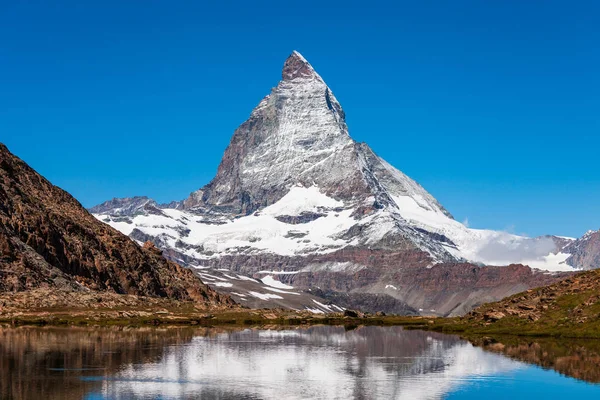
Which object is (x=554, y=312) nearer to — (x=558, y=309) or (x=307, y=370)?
(x=558, y=309)

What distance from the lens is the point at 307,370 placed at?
99.0 metres

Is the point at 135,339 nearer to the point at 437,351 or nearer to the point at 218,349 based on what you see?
the point at 218,349

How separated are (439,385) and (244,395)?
67.4 feet

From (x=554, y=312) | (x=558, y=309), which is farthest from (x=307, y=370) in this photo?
(x=558, y=309)

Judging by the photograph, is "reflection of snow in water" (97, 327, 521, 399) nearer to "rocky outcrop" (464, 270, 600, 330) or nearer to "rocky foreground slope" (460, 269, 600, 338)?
"rocky foreground slope" (460, 269, 600, 338)

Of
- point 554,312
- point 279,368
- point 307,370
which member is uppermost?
point 554,312

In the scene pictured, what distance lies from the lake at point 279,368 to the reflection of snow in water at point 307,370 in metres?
0.11

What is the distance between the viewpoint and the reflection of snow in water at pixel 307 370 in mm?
81125

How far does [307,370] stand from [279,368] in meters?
3.42

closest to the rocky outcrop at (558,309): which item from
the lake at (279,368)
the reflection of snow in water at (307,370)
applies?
the lake at (279,368)

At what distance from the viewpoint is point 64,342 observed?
12194cm

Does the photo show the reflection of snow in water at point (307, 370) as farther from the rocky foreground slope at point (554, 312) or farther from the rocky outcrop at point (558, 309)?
the rocky outcrop at point (558, 309)

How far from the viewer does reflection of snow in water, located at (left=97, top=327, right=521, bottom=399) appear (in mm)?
81125

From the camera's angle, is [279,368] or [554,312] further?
[554,312]
